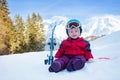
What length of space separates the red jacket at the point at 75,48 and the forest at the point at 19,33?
29.1 metres

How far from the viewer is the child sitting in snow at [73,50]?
6020mm

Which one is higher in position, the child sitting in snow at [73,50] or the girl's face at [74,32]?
the girl's face at [74,32]

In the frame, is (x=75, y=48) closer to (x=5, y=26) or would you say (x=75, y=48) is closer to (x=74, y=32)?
(x=74, y=32)

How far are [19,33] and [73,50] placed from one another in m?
39.6

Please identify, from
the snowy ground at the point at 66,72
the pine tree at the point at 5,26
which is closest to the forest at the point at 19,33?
the pine tree at the point at 5,26

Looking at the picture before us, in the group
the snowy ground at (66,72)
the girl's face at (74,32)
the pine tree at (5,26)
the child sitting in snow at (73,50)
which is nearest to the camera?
the snowy ground at (66,72)

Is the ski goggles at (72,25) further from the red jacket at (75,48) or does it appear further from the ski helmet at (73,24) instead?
the red jacket at (75,48)

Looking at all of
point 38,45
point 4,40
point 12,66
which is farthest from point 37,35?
point 12,66

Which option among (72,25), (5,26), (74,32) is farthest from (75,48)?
(5,26)

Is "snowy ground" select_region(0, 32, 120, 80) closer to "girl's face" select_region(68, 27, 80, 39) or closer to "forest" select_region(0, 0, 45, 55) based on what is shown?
Answer: "girl's face" select_region(68, 27, 80, 39)

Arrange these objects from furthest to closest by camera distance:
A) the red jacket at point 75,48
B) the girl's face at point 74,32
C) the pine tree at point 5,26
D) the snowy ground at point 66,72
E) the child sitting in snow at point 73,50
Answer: the pine tree at point 5,26 < the girl's face at point 74,32 < the red jacket at point 75,48 < the child sitting in snow at point 73,50 < the snowy ground at point 66,72

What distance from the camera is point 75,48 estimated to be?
21.2ft

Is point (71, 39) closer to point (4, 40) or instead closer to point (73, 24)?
point (73, 24)

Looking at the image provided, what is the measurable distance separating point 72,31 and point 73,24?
154mm
